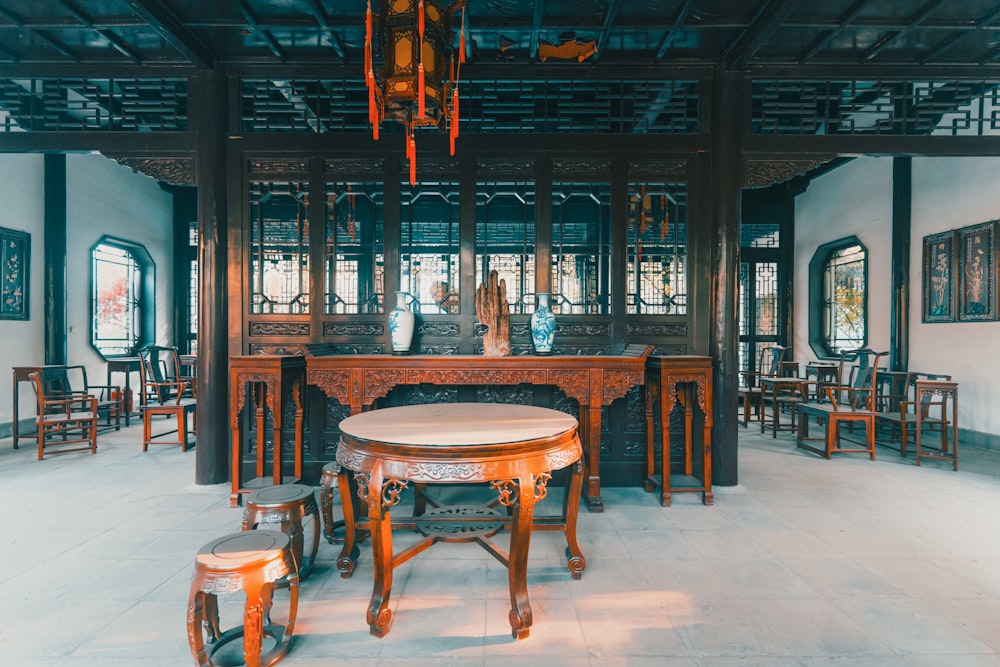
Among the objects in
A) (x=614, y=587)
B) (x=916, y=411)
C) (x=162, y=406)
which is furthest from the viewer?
(x=162, y=406)

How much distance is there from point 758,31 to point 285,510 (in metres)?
4.33

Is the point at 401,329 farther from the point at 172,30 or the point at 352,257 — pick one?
the point at 352,257

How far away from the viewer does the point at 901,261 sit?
6.48 m

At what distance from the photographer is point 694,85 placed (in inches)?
166

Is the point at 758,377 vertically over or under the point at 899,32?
under

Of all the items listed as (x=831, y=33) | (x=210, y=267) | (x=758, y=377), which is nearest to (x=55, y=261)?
(x=210, y=267)

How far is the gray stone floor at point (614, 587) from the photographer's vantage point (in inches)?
76.6

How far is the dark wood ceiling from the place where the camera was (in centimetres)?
339

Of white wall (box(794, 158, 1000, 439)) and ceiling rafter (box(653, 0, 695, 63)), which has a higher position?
ceiling rafter (box(653, 0, 695, 63))

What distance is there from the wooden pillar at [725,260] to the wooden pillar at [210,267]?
415cm

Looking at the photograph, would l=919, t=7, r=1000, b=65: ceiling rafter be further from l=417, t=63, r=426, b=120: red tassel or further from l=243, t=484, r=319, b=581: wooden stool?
l=243, t=484, r=319, b=581: wooden stool

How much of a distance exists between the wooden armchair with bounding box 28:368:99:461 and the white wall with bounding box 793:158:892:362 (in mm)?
10283

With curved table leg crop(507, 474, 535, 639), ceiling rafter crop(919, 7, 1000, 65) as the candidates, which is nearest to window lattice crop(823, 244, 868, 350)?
ceiling rafter crop(919, 7, 1000, 65)

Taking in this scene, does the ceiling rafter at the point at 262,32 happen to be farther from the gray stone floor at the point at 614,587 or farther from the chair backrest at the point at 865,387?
the chair backrest at the point at 865,387
